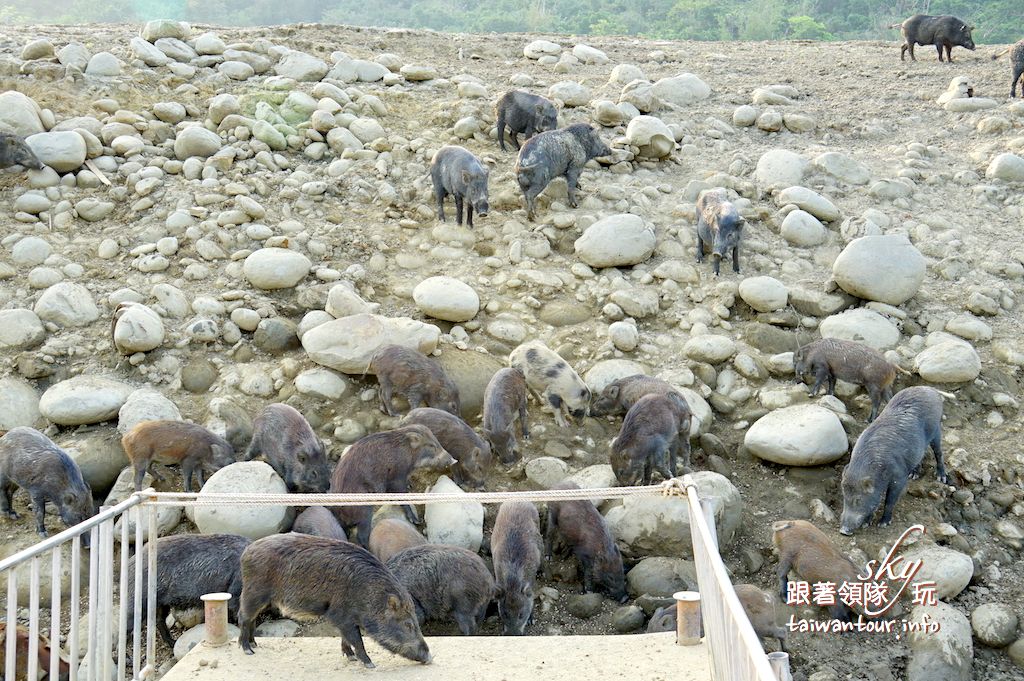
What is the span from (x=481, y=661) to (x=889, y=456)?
409 cm

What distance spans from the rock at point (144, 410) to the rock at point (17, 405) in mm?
871

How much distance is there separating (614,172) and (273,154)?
4334mm

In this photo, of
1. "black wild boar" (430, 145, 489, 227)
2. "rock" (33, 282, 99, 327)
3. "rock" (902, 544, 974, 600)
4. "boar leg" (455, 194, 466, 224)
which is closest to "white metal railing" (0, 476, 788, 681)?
"rock" (902, 544, 974, 600)

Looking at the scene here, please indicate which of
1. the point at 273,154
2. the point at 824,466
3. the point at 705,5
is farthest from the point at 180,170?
the point at 705,5

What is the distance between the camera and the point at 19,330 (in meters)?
8.90

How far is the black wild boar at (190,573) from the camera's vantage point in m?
6.27

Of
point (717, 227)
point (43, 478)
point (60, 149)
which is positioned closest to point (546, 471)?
point (717, 227)

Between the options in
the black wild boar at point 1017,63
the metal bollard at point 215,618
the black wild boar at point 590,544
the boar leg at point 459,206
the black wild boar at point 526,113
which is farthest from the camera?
the black wild boar at point 1017,63

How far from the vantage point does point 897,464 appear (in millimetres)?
7363

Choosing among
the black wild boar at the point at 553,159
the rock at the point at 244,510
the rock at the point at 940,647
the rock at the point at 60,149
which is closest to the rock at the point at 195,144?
the rock at the point at 60,149

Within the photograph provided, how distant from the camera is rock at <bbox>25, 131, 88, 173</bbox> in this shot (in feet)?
36.6

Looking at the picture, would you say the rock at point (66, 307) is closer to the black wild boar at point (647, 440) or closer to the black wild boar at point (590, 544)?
the black wild boar at point (590, 544)

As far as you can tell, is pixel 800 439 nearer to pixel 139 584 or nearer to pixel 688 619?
pixel 688 619

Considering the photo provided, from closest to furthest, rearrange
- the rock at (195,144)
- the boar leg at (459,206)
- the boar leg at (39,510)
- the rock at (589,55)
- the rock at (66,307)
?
the boar leg at (39,510) < the rock at (66,307) < the boar leg at (459,206) < the rock at (195,144) < the rock at (589,55)
